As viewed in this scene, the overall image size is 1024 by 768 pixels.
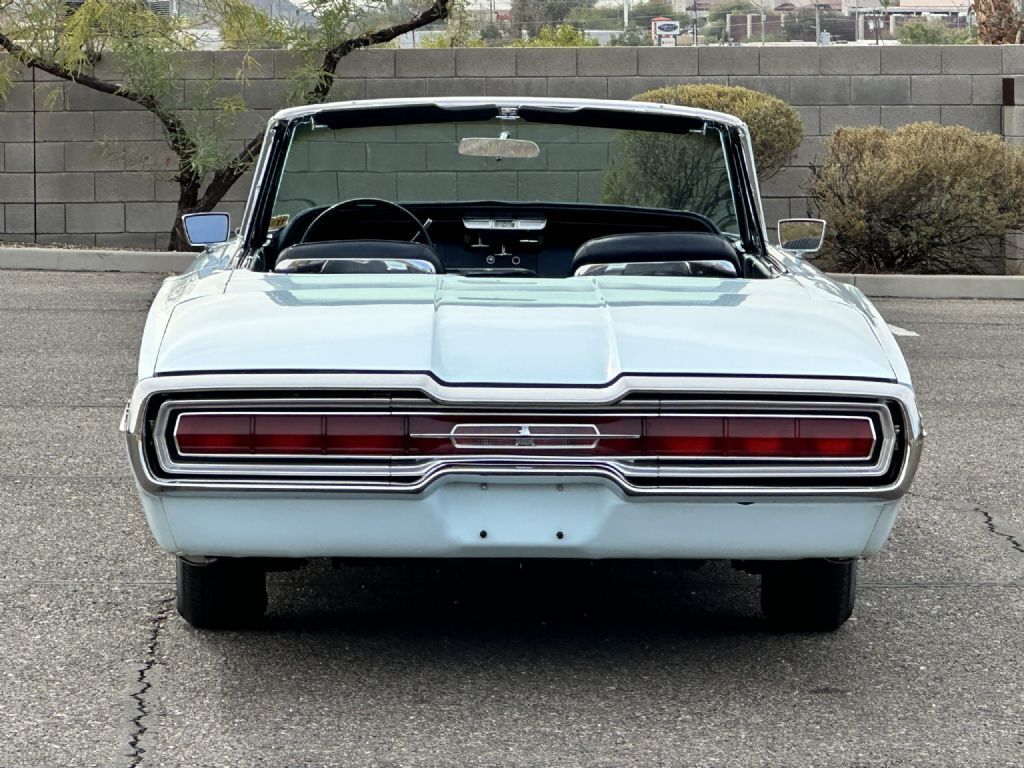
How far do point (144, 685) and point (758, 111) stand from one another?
39.0 ft

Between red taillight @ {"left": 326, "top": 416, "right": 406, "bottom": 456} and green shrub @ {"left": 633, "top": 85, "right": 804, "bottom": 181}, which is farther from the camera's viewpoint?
green shrub @ {"left": 633, "top": 85, "right": 804, "bottom": 181}

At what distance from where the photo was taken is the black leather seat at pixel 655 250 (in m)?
5.05

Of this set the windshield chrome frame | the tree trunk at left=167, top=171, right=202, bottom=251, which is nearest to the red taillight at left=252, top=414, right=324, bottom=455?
the windshield chrome frame

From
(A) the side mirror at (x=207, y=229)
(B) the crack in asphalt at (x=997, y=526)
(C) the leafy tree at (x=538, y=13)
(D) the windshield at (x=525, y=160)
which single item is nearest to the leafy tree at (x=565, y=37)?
(C) the leafy tree at (x=538, y=13)

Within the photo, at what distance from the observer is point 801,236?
5.88 metres

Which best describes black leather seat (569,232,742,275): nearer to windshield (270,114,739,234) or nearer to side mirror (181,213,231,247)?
windshield (270,114,739,234)

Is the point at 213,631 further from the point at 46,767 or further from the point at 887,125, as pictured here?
the point at 887,125

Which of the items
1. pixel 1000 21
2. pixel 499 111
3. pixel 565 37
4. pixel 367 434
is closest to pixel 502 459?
pixel 367 434

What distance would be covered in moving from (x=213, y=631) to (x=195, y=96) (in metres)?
12.1

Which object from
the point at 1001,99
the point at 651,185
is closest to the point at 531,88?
the point at 1001,99

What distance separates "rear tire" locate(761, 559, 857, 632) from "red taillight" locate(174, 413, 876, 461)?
627 mm

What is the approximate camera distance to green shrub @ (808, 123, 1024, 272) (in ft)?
47.2

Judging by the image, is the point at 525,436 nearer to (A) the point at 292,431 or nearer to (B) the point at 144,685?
(A) the point at 292,431

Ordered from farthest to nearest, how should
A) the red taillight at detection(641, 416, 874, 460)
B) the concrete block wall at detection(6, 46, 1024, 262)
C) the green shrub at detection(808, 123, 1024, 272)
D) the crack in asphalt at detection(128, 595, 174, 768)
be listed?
1. the concrete block wall at detection(6, 46, 1024, 262)
2. the green shrub at detection(808, 123, 1024, 272)
3. the red taillight at detection(641, 416, 874, 460)
4. the crack in asphalt at detection(128, 595, 174, 768)
